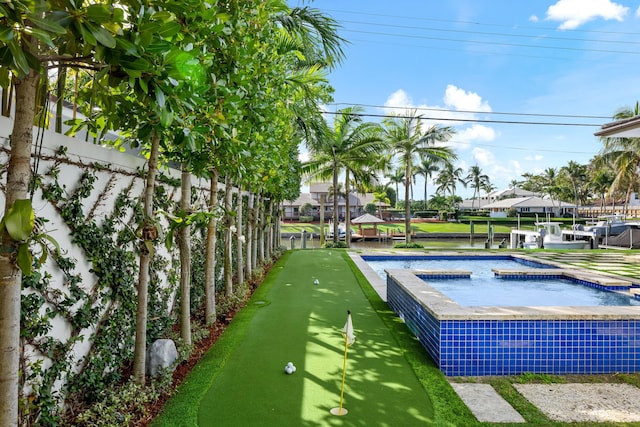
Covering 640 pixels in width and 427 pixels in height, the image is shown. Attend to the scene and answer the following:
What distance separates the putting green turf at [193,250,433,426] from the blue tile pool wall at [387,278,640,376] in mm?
596

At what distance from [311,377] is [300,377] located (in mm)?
114

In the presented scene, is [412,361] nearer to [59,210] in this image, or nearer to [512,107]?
[59,210]

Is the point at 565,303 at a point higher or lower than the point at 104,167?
lower

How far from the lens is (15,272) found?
176 cm

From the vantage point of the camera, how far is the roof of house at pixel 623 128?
296 inches

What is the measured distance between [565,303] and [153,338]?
735 cm

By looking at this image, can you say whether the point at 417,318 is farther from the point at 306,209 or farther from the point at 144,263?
the point at 306,209

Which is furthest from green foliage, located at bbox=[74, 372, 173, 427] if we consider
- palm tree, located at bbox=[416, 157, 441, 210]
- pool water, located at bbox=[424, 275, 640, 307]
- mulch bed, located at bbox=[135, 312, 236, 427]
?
palm tree, located at bbox=[416, 157, 441, 210]

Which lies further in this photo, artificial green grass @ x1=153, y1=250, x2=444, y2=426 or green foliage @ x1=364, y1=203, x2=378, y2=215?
green foliage @ x1=364, y1=203, x2=378, y2=215

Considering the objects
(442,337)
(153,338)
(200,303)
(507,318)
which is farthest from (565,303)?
(153,338)

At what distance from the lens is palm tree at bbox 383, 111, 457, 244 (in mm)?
19094

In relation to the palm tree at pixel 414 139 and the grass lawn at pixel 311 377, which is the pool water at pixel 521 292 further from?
the palm tree at pixel 414 139

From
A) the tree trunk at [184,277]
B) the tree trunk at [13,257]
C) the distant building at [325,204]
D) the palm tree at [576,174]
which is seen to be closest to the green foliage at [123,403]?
the tree trunk at [184,277]

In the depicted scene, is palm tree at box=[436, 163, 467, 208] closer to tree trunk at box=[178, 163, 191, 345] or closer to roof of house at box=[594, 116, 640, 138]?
roof of house at box=[594, 116, 640, 138]
